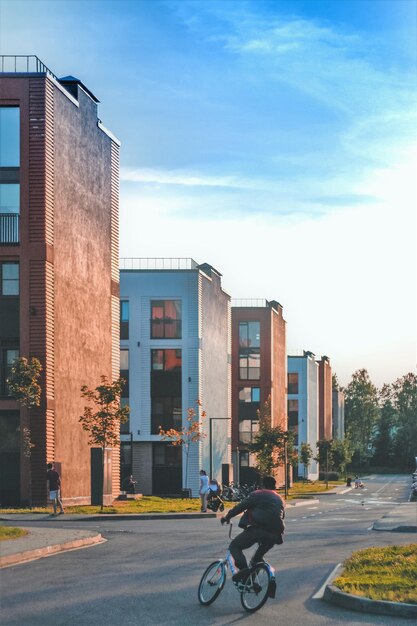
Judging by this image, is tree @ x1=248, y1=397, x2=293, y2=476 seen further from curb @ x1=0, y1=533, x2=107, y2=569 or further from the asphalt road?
curb @ x1=0, y1=533, x2=107, y2=569

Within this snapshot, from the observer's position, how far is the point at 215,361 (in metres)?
77.9

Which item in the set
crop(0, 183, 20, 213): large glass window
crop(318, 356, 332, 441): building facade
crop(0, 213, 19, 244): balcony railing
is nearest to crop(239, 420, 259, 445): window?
crop(0, 213, 19, 244): balcony railing

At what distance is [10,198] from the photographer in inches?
1791

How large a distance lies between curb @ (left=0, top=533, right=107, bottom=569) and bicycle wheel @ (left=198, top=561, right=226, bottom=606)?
5767 mm

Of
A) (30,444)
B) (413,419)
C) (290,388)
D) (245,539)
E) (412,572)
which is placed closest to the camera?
(245,539)

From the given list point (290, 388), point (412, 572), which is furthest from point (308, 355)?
point (412, 572)

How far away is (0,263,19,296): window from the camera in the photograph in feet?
149

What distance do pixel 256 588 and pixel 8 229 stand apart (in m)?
33.0

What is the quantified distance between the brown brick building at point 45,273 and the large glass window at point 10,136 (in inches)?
1.6

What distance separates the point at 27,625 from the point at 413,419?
180298 millimetres

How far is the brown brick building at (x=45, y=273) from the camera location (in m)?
44.8

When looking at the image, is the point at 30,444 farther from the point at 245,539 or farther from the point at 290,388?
the point at 290,388

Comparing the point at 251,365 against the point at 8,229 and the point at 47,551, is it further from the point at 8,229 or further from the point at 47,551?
the point at 47,551

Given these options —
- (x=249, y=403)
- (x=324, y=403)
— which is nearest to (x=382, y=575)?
(x=249, y=403)
